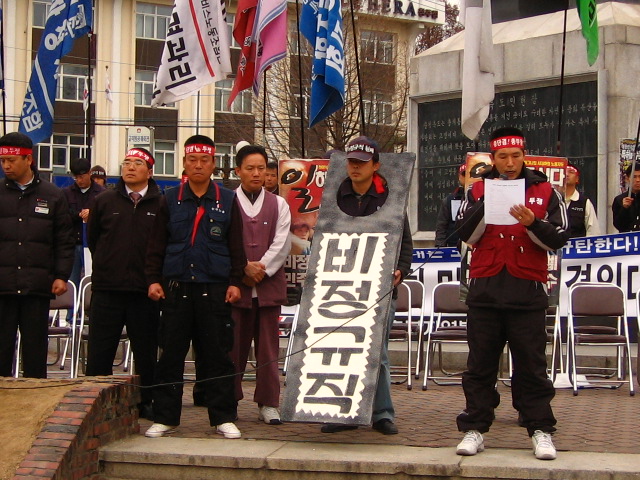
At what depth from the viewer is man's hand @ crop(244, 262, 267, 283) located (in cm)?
825

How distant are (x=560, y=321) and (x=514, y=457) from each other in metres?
4.45

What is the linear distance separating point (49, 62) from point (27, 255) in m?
4.35

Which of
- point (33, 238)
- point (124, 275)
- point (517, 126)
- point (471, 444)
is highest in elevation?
point (517, 126)

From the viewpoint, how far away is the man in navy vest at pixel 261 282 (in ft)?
27.3

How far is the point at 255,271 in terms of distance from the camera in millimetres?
8266

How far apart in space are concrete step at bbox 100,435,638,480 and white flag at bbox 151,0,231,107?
191 inches

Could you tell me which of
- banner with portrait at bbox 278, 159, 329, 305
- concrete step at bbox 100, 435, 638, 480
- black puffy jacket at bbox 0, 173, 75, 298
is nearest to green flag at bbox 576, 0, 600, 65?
banner with portrait at bbox 278, 159, 329, 305

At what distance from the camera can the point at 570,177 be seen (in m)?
12.2

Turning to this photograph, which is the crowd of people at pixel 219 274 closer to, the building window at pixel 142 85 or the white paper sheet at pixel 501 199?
the white paper sheet at pixel 501 199

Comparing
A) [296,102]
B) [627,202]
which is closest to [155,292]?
[627,202]

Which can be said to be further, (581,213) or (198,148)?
(581,213)

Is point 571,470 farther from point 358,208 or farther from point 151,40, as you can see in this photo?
point 151,40

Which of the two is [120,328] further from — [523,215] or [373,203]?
[523,215]

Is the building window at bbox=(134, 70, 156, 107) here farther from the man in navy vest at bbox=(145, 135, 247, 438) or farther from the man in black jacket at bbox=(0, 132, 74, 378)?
the man in navy vest at bbox=(145, 135, 247, 438)
